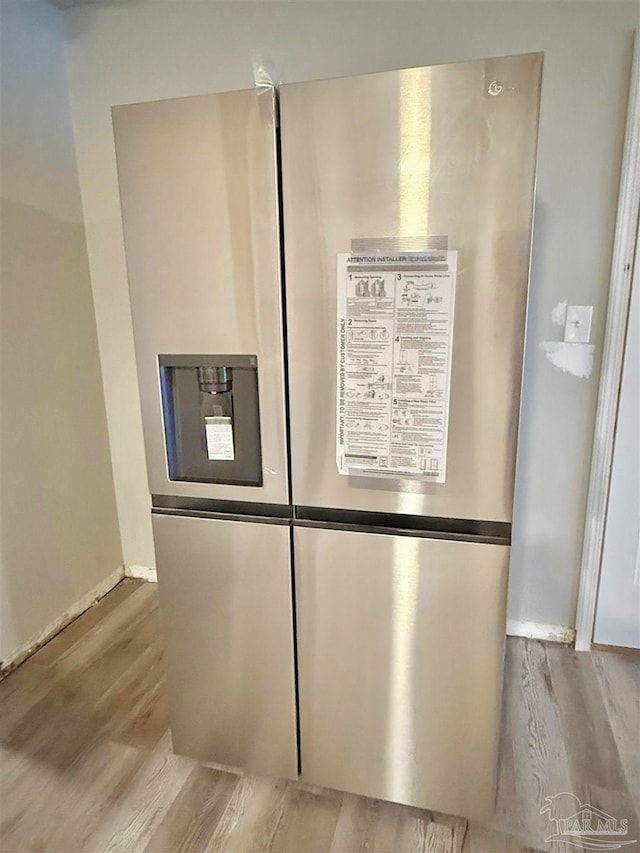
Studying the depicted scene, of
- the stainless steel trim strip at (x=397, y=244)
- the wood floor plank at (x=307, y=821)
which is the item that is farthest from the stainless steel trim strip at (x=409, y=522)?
the wood floor plank at (x=307, y=821)

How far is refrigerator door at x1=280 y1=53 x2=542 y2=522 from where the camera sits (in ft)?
3.41

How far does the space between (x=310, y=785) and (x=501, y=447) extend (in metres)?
1.17

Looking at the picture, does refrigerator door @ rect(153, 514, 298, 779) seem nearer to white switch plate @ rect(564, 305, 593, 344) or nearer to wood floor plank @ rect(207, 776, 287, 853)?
wood floor plank @ rect(207, 776, 287, 853)

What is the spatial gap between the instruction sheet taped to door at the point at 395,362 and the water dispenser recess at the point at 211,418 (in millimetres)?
241

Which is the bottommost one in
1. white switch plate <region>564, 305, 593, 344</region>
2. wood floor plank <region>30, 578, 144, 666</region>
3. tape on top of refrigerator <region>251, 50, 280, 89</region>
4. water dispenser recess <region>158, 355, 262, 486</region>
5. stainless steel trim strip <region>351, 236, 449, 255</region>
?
wood floor plank <region>30, 578, 144, 666</region>

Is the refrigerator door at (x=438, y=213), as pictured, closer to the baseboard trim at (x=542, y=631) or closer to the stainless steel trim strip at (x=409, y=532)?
the stainless steel trim strip at (x=409, y=532)

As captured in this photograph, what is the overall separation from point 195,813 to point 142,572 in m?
1.40

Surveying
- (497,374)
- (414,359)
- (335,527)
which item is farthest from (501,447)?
(335,527)

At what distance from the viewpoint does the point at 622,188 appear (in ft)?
5.82

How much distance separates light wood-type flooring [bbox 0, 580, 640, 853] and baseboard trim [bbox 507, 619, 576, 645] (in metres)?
0.06

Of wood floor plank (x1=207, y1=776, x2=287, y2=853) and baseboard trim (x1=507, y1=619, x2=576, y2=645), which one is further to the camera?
baseboard trim (x1=507, y1=619, x2=576, y2=645)

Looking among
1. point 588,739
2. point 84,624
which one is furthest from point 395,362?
point 84,624

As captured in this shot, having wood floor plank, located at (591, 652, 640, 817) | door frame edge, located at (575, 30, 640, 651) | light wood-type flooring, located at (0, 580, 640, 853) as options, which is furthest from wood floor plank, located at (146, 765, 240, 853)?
door frame edge, located at (575, 30, 640, 651)

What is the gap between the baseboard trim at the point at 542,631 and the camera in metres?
2.21
